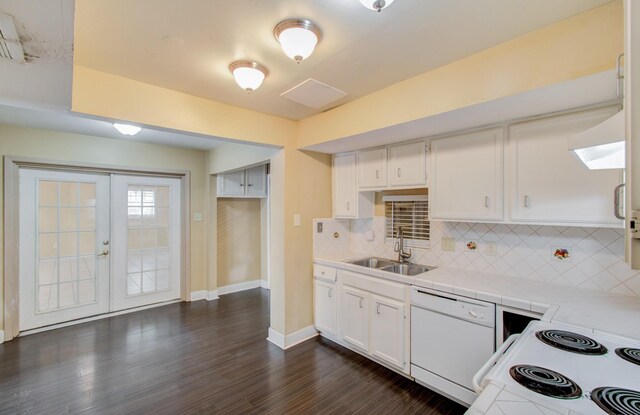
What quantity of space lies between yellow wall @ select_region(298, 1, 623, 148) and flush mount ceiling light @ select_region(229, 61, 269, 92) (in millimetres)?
952

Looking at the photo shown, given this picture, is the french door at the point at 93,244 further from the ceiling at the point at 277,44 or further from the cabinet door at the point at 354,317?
the cabinet door at the point at 354,317

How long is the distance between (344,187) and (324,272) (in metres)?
1.00

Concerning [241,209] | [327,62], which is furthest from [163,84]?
[241,209]

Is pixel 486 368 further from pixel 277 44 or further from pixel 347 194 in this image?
pixel 347 194

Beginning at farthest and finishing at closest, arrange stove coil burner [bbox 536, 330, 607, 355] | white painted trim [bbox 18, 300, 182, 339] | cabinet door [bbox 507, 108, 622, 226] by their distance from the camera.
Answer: white painted trim [bbox 18, 300, 182, 339] → cabinet door [bbox 507, 108, 622, 226] → stove coil burner [bbox 536, 330, 607, 355]

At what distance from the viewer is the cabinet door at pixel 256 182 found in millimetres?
5051

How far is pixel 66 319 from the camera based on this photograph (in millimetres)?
3779

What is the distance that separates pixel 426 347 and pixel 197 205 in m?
4.05

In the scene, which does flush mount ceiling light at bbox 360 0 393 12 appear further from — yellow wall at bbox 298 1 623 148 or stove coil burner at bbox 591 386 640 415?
stove coil burner at bbox 591 386 640 415

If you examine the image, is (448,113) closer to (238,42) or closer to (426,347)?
(238,42)

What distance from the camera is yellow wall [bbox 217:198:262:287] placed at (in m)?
5.16

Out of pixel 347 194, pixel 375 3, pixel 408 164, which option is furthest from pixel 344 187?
pixel 375 3

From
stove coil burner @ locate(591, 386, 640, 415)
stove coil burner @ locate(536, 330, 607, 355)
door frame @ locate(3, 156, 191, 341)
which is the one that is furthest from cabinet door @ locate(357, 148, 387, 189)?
door frame @ locate(3, 156, 191, 341)

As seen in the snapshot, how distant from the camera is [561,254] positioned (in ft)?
6.96
